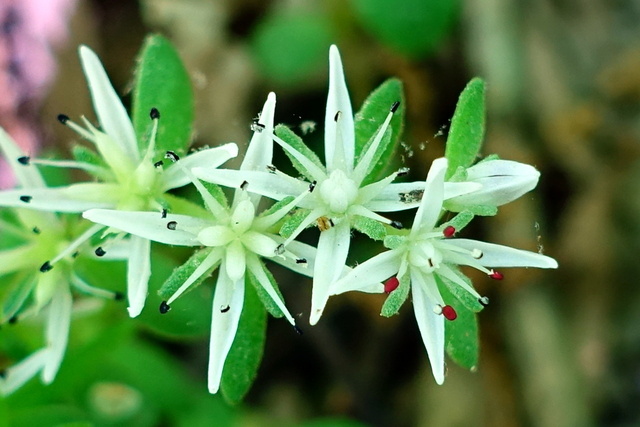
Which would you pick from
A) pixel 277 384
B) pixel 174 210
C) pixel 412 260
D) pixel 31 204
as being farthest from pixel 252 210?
pixel 277 384

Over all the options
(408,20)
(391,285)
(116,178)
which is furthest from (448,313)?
(408,20)

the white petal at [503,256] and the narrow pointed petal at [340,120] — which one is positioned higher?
the narrow pointed petal at [340,120]

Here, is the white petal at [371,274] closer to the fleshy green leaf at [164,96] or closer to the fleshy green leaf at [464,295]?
the fleshy green leaf at [464,295]

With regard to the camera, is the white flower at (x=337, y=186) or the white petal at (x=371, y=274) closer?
the white petal at (x=371, y=274)

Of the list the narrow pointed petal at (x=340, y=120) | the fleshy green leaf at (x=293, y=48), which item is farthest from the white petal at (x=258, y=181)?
the fleshy green leaf at (x=293, y=48)

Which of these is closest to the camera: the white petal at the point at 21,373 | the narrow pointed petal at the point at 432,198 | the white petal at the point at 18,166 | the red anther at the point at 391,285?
the narrow pointed petal at the point at 432,198

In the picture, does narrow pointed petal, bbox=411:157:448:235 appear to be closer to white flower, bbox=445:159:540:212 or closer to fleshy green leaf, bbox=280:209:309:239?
white flower, bbox=445:159:540:212

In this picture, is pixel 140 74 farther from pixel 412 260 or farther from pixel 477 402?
pixel 477 402
